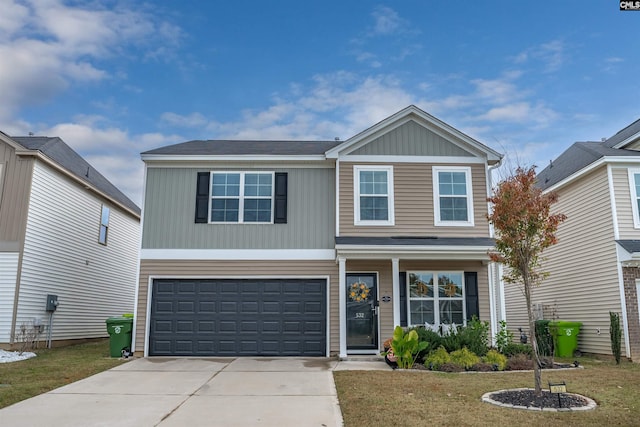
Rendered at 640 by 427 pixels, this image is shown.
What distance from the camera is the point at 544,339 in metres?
13.6

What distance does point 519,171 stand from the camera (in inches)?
307

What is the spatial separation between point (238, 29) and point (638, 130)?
12149 millimetres

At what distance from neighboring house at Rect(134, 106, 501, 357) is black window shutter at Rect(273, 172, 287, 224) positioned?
28 millimetres

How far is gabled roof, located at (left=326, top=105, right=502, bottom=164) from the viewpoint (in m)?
13.0

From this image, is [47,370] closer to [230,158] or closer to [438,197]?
[230,158]

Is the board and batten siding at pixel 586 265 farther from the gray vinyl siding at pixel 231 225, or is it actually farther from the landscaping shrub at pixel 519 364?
the gray vinyl siding at pixel 231 225

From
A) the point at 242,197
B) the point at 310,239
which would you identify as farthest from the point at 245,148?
the point at 310,239

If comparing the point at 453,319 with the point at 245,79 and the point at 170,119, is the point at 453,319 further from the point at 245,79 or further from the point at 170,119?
the point at 170,119

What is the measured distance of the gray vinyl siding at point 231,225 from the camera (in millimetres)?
12961

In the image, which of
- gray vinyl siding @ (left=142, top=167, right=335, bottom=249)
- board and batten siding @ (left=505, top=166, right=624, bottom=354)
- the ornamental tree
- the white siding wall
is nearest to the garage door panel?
gray vinyl siding @ (left=142, top=167, right=335, bottom=249)

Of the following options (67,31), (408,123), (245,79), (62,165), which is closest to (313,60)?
(245,79)

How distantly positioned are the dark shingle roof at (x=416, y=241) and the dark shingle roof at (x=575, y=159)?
4.04 metres

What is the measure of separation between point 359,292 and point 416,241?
1999 millimetres

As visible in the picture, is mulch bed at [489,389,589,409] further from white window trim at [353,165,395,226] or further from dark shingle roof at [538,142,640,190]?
dark shingle roof at [538,142,640,190]
